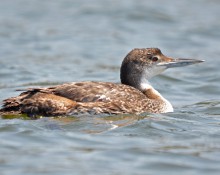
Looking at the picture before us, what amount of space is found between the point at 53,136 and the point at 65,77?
6367mm

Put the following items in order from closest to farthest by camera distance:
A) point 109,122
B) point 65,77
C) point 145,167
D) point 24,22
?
point 145,167 < point 109,122 < point 65,77 < point 24,22

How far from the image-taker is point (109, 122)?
12516 millimetres

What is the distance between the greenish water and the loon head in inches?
34.1

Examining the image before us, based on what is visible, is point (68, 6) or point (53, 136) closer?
point (53, 136)

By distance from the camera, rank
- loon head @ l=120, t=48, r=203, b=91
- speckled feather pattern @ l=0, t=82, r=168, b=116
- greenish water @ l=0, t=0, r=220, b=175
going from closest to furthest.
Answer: greenish water @ l=0, t=0, r=220, b=175 < speckled feather pattern @ l=0, t=82, r=168, b=116 < loon head @ l=120, t=48, r=203, b=91

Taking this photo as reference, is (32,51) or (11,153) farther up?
(32,51)

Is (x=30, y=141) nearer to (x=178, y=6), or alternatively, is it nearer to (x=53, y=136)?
(x=53, y=136)

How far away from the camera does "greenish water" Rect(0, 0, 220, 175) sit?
10641 millimetres

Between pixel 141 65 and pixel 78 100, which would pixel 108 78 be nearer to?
pixel 141 65

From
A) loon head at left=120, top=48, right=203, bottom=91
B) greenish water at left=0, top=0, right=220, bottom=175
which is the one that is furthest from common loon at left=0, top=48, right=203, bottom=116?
greenish water at left=0, top=0, right=220, bottom=175

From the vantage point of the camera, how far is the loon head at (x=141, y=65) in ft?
44.6

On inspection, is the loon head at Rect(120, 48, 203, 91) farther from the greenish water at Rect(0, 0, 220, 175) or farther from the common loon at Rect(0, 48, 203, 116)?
the greenish water at Rect(0, 0, 220, 175)

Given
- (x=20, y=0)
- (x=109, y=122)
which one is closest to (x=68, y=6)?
(x=20, y=0)

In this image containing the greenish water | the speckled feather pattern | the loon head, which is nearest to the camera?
the greenish water
